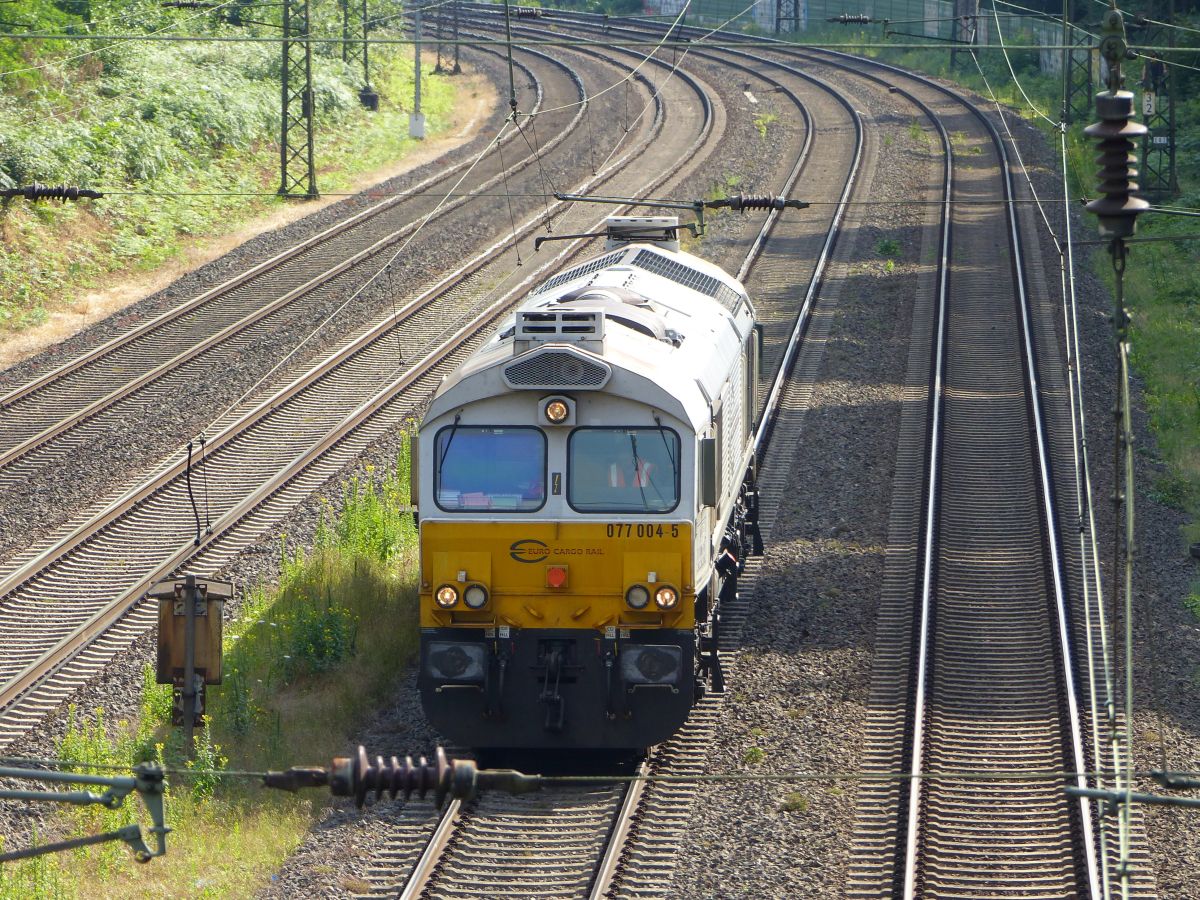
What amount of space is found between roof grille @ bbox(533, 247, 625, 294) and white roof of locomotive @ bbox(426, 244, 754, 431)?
0.02 metres

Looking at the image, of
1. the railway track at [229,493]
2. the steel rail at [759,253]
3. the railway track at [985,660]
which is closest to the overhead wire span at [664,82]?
the steel rail at [759,253]

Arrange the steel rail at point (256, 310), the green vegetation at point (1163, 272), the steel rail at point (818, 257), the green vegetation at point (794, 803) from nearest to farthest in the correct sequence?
the green vegetation at point (794, 803) < the green vegetation at point (1163, 272) < the steel rail at point (256, 310) < the steel rail at point (818, 257)

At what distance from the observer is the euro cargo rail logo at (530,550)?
1231cm

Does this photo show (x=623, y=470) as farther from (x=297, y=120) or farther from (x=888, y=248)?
(x=297, y=120)

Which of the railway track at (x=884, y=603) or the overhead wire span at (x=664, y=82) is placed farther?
the overhead wire span at (x=664, y=82)

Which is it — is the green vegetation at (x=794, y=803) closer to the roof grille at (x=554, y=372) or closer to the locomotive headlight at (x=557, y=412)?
the locomotive headlight at (x=557, y=412)

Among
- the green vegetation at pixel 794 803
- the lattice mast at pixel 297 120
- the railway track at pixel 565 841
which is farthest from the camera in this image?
the lattice mast at pixel 297 120

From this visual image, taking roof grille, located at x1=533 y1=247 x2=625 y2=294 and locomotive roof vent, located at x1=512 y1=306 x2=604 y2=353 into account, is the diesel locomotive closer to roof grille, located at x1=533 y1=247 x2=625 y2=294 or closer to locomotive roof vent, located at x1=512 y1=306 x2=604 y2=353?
locomotive roof vent, located at x1=512 y1=306 x2=604 y2=353

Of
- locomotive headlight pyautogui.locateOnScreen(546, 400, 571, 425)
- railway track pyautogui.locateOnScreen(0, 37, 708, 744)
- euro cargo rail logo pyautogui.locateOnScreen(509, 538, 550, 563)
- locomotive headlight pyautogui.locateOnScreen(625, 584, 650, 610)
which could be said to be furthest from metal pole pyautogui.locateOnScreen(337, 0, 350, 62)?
locomotive headlight pyautogui.locateOnScreen(625, 584, 650, 610)

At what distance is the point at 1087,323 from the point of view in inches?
1062

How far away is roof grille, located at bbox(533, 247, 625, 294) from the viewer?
17.0 meters

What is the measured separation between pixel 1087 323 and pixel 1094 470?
7538 mm

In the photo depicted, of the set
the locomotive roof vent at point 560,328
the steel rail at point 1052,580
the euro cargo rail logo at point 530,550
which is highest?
the locomotive roof vent at point 560,328

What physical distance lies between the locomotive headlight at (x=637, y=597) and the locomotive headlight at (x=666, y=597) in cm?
8
